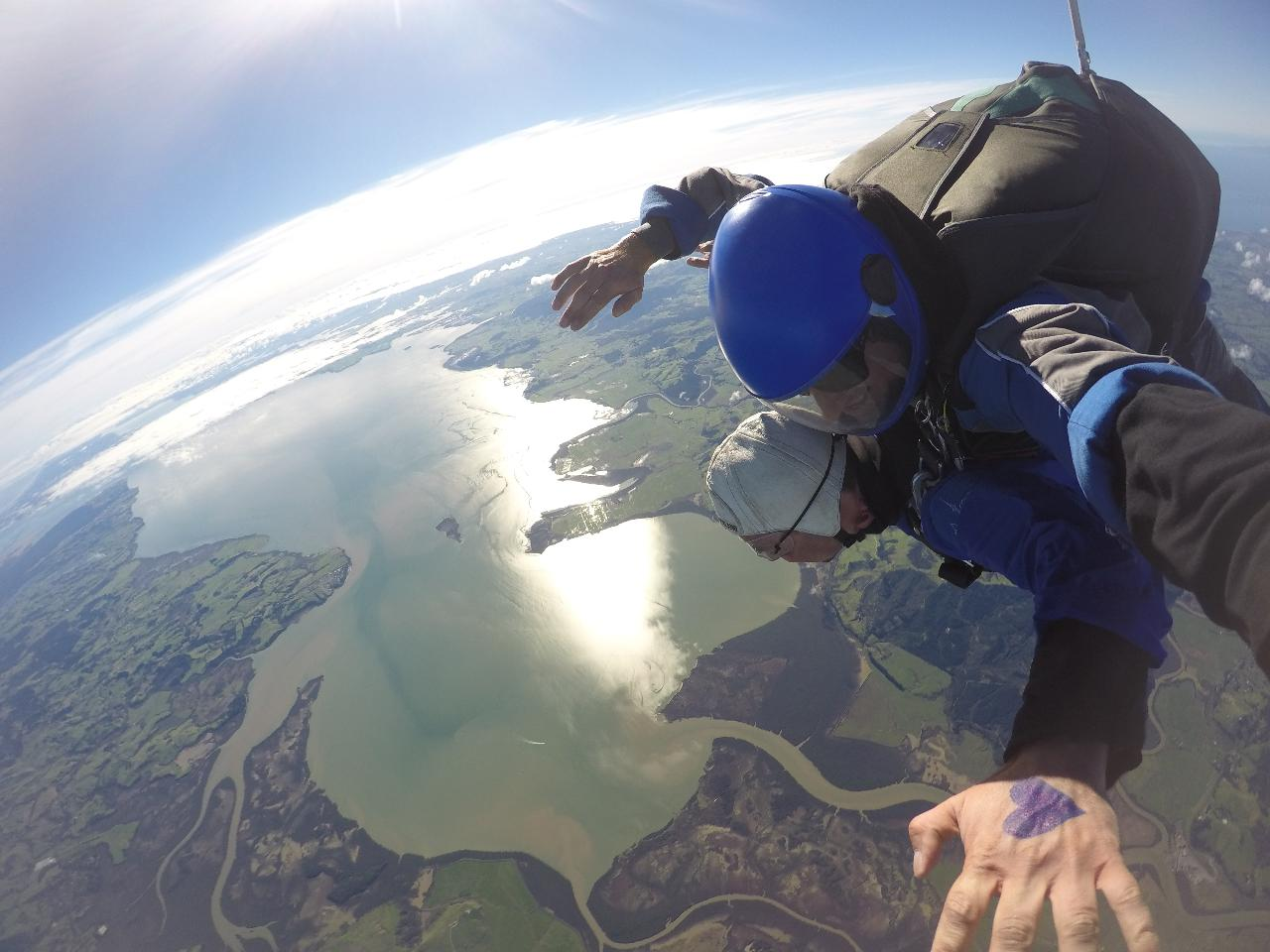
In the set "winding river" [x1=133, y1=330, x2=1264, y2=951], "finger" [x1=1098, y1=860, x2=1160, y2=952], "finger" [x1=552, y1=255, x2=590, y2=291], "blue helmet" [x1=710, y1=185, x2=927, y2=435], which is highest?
"finger" [x1=552, y1=255, x2=590, y2=291]

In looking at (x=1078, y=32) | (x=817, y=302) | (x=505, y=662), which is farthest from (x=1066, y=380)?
(x=505, y=662)

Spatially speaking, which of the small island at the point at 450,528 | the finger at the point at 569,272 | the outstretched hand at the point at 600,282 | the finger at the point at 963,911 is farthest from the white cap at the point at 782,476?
the small island at the point at 450,528

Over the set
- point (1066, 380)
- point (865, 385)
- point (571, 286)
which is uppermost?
point (571, 286)

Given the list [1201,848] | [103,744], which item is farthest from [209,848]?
[1201,848]

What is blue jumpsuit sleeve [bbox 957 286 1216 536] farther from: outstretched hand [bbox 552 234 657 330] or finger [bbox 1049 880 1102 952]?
outstretched hand [bbox 552 234 657 330]

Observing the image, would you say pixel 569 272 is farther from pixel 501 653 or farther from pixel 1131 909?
pixel 501 653

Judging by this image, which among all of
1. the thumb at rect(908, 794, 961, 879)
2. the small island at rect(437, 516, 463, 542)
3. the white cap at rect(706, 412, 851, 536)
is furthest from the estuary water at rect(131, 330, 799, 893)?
the thumb at rect(908, 794, 961, 879)
